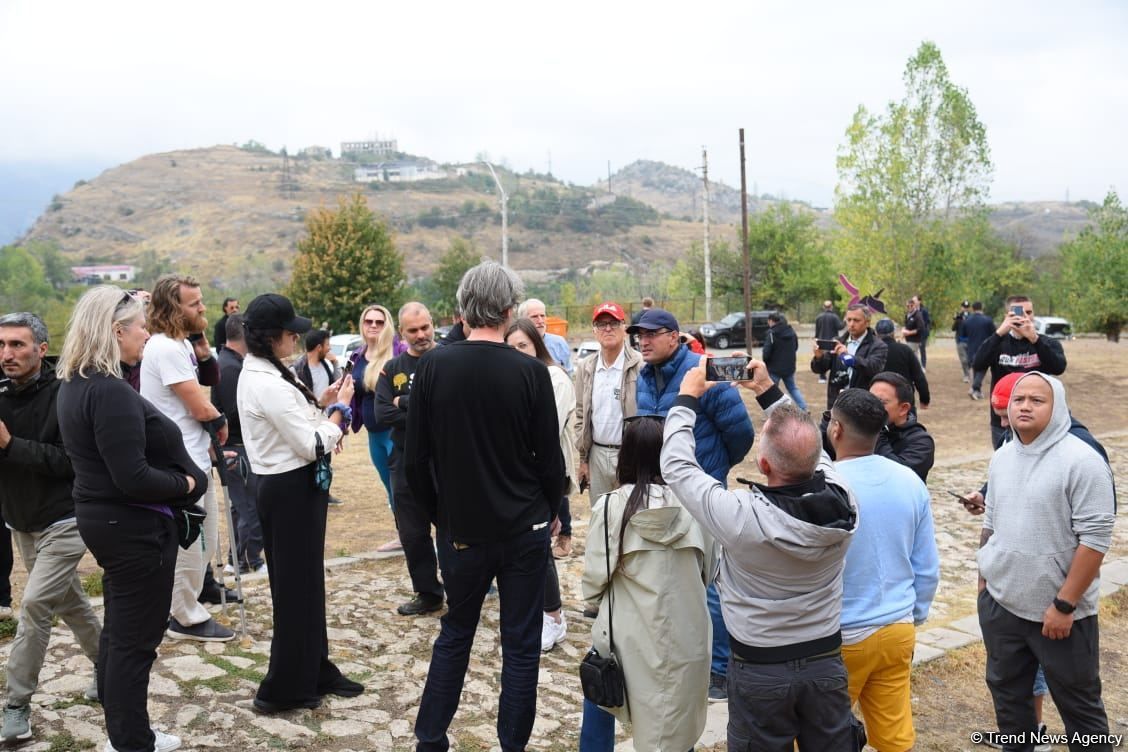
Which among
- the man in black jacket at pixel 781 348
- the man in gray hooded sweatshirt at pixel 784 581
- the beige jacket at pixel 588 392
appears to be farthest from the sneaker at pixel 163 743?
the man in black jacket at pixel 781 348

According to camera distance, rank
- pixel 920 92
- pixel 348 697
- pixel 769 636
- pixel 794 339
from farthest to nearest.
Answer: pixel 920 92 → pixel 794 339 → pixel 348 697 → pixel 769 636

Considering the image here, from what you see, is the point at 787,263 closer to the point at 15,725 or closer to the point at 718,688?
the point at 718,688

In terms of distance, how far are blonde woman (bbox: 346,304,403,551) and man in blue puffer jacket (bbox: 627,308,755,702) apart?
7.43 ft

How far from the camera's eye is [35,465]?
13.1 ft

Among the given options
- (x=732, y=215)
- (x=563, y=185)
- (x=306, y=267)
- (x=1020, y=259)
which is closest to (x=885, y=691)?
(x=306, y=267)

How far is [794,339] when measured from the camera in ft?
47.4

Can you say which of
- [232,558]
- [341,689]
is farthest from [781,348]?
[341,689]

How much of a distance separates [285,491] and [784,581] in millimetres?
2414

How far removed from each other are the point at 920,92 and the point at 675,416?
22421 millimetres

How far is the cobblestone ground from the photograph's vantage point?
3994 millimetres

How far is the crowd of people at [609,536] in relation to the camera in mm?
2906

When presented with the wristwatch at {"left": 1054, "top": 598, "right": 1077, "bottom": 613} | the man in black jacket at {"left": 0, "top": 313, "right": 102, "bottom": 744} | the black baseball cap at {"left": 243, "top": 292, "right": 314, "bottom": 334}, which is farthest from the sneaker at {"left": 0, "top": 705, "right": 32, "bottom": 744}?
the wristwatch at {"left": 1054, "top": 598, "right": 1077, "bottom": 613}

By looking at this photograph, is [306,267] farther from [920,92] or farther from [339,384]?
[339,384]

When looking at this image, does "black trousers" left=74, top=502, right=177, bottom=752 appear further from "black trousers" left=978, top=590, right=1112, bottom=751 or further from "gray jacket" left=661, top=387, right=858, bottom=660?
"black trousers" left=978, top=590, right=1112, bottom=751
